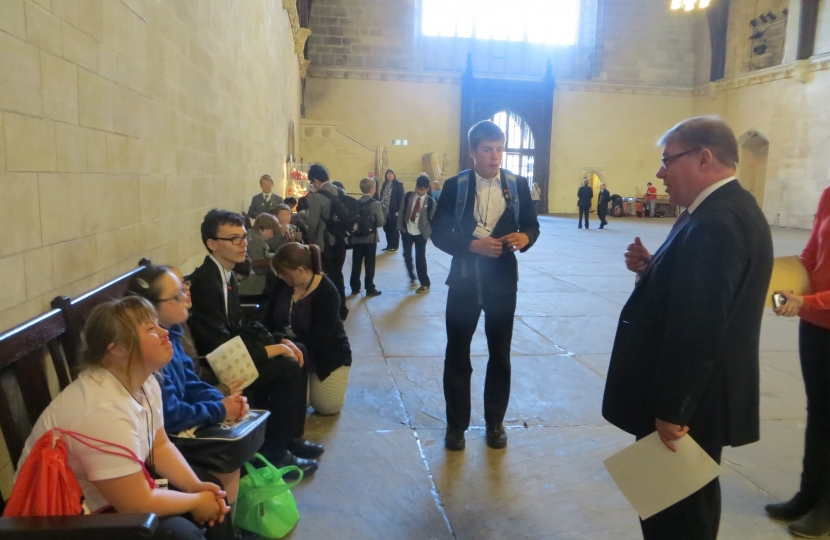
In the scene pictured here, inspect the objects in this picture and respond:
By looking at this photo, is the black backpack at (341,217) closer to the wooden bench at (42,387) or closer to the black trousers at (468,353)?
the black trousers at (468,353)

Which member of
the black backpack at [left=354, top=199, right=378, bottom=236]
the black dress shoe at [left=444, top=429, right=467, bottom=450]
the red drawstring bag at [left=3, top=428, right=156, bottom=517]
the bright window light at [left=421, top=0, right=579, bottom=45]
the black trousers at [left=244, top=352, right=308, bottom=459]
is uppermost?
the bright window light at [left=421, top=0, right=579, bottom=45]

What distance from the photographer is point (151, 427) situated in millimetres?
1749

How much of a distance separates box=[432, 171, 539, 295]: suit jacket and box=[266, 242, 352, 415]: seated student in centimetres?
75

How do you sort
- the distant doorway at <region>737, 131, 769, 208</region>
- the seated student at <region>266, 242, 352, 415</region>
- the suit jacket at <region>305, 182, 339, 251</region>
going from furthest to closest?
the distant doorway at <region>737, 131, 769, 208</region> < the suit jacket at <region>305, 182, 339, 251</region> < the seated student at <region>266, 242, 352, 415</region>

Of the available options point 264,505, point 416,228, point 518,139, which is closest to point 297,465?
point 264,505

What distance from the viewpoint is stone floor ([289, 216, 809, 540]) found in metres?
2.51

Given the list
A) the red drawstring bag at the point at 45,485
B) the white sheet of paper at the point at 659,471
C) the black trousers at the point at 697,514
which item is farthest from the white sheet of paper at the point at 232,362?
the black trousers at the point at 697,514

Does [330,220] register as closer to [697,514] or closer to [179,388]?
[179,388]

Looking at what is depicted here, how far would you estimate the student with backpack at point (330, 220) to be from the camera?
637cm

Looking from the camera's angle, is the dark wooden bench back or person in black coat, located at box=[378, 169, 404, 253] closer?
the dark wooden bench back

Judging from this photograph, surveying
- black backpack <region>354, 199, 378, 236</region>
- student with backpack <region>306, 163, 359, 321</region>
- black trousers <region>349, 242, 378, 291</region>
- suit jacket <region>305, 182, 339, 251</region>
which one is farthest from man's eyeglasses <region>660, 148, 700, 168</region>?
black trousers <region>349, 242, 378, 291</region>

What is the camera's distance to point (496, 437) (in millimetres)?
3223

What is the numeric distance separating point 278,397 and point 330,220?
12.5 ft

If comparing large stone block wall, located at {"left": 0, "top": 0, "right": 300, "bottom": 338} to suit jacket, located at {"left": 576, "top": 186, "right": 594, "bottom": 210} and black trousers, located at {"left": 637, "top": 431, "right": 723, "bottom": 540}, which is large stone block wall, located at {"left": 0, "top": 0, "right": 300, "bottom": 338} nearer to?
black trousers, located at {"left": 637, "top": 431, "right": 723, "bottom": 540}
